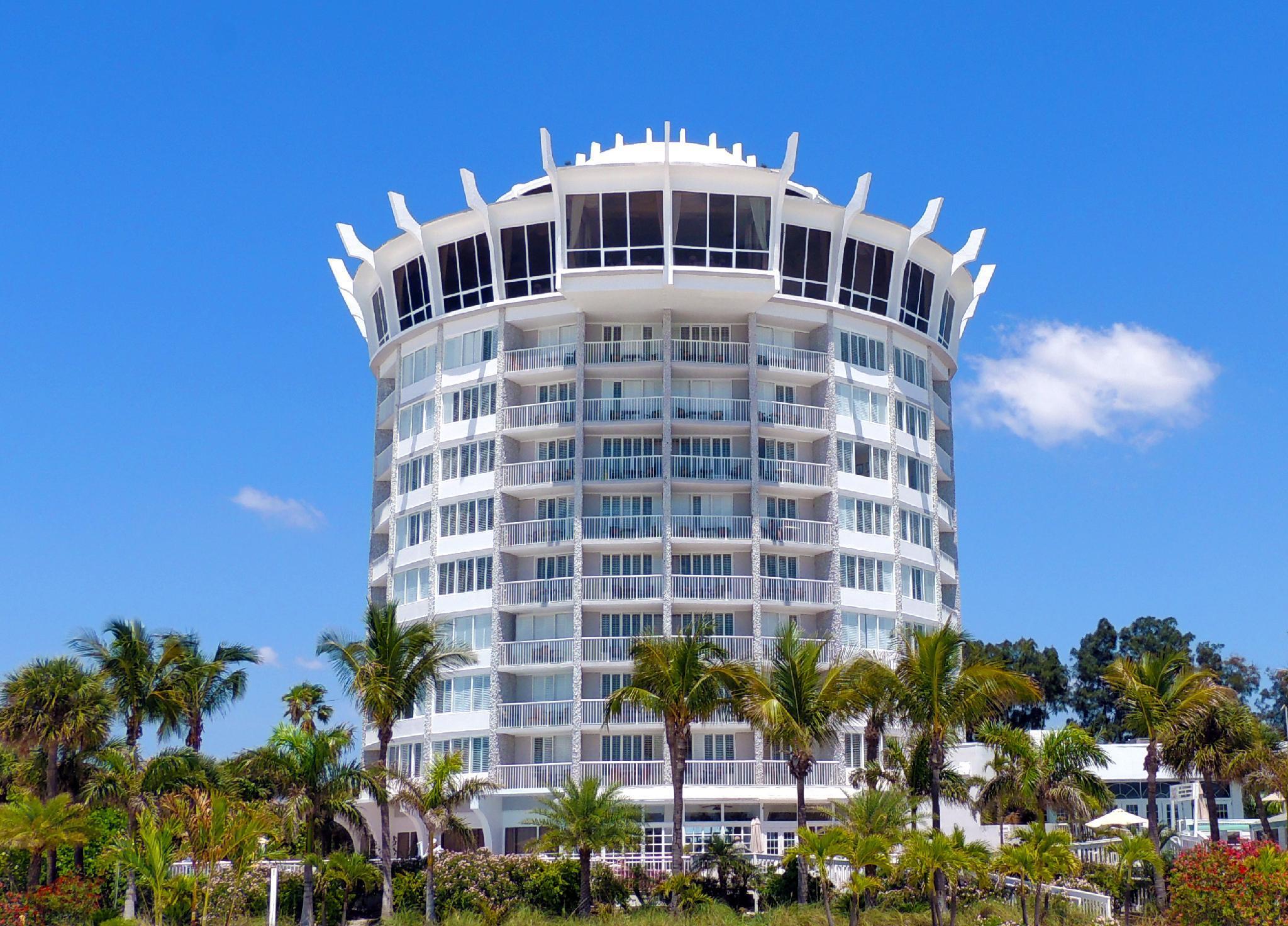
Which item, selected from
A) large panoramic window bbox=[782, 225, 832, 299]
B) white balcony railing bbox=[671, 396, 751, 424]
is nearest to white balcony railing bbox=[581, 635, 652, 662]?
white balcony railing bbox=[671, 396, 751, 424]

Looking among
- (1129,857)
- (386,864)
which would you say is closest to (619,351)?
(386,864)

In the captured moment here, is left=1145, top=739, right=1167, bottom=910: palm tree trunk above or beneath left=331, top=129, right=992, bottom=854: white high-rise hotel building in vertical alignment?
beneath

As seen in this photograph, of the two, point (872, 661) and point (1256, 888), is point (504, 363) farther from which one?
point (1256, 888)

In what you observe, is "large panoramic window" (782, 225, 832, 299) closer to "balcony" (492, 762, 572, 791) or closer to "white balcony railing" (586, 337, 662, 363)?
"white balcony railing" (586, 337, 662, 363)

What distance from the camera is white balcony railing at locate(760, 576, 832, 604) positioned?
64.4 meters

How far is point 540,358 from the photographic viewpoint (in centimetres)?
6662

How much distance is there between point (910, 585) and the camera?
67.8 metres

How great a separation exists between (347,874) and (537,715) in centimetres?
1625

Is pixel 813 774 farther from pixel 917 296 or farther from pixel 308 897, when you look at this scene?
pixel 917 296

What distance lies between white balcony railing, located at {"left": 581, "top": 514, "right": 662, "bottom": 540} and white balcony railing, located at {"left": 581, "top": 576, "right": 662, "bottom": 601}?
175 centimetres

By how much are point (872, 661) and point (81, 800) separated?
26.7 metres

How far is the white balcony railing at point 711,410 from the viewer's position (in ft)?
217

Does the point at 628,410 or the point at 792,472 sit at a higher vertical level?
the point at 628,410

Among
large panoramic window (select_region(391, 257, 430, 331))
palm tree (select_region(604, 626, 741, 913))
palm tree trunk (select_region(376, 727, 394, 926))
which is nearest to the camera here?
palm tree trunk (select_region(376, 727, 394, 926))
